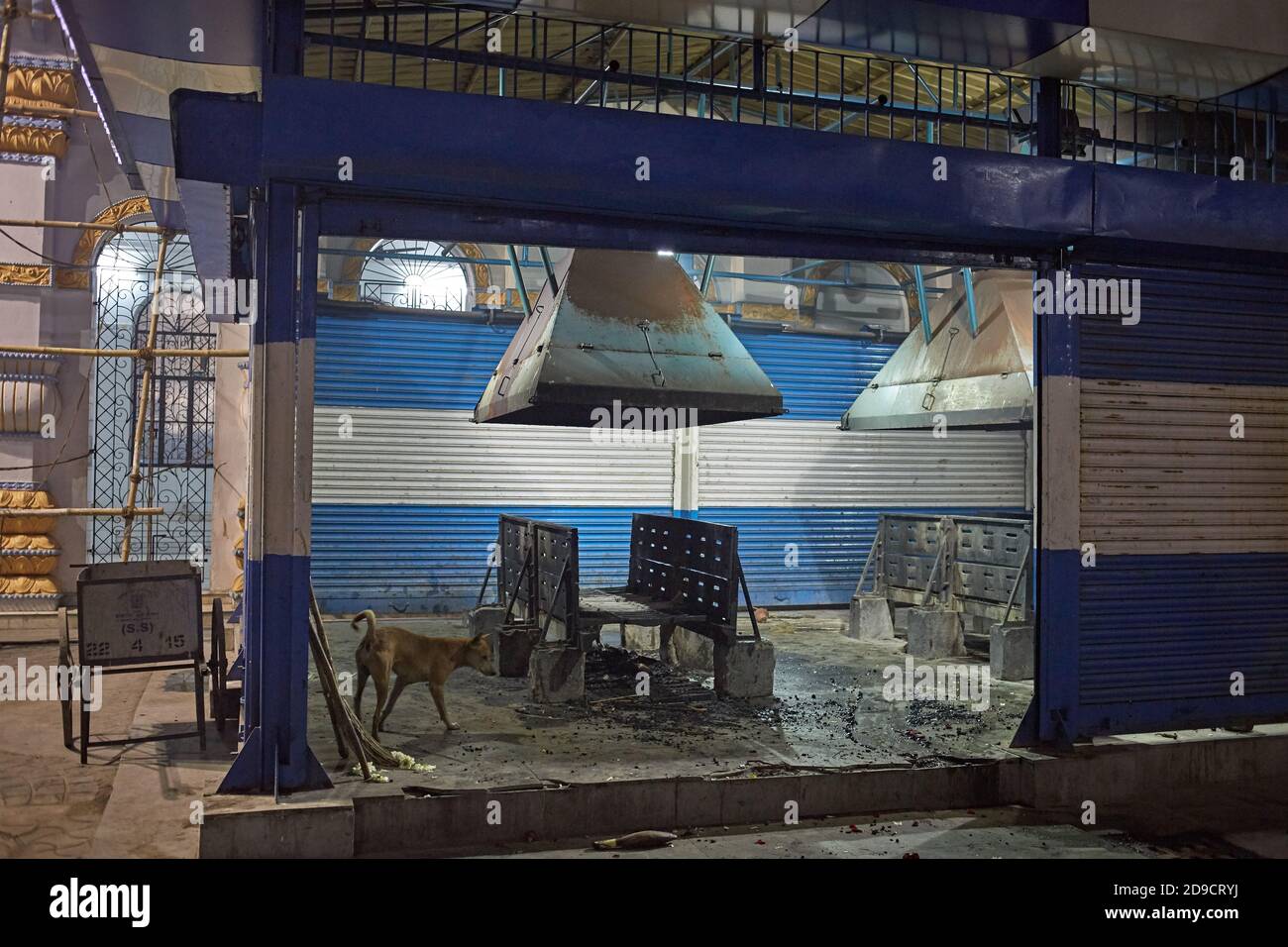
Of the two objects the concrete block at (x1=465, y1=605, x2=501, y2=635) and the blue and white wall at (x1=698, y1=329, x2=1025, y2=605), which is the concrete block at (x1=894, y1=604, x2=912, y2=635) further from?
the concrete block at (x1=465, y1=605, x2=501, y2=635)

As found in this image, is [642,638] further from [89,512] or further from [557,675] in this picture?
[89,512]

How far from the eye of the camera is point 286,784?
517 centimetres

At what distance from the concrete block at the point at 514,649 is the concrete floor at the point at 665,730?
10cm

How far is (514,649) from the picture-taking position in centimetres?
848

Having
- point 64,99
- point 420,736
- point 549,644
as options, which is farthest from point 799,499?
point 64,99

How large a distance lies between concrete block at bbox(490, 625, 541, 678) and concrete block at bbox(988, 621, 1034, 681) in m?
3.95

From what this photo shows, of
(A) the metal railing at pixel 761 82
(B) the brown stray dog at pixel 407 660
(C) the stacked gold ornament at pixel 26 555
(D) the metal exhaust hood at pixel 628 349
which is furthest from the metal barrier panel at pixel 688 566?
(C) the stacked gold ornament at pixel 26 555

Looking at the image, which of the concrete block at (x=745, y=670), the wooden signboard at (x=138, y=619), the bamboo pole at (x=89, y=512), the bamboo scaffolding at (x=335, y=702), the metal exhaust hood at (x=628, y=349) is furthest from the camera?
the bamboo pole at (x=89, y=512)

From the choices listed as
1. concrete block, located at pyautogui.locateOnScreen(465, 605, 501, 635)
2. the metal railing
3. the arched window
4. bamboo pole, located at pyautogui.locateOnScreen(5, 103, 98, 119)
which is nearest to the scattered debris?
the metal railing

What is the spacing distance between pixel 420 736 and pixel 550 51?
6026 mm

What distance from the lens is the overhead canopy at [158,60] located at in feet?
16.5

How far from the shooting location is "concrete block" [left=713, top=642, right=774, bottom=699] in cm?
771

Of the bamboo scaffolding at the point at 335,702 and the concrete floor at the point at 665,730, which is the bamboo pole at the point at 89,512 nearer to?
the concrete floor at the point at 665,730

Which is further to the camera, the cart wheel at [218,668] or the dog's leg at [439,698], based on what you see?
the cart wheel at [218,668]
